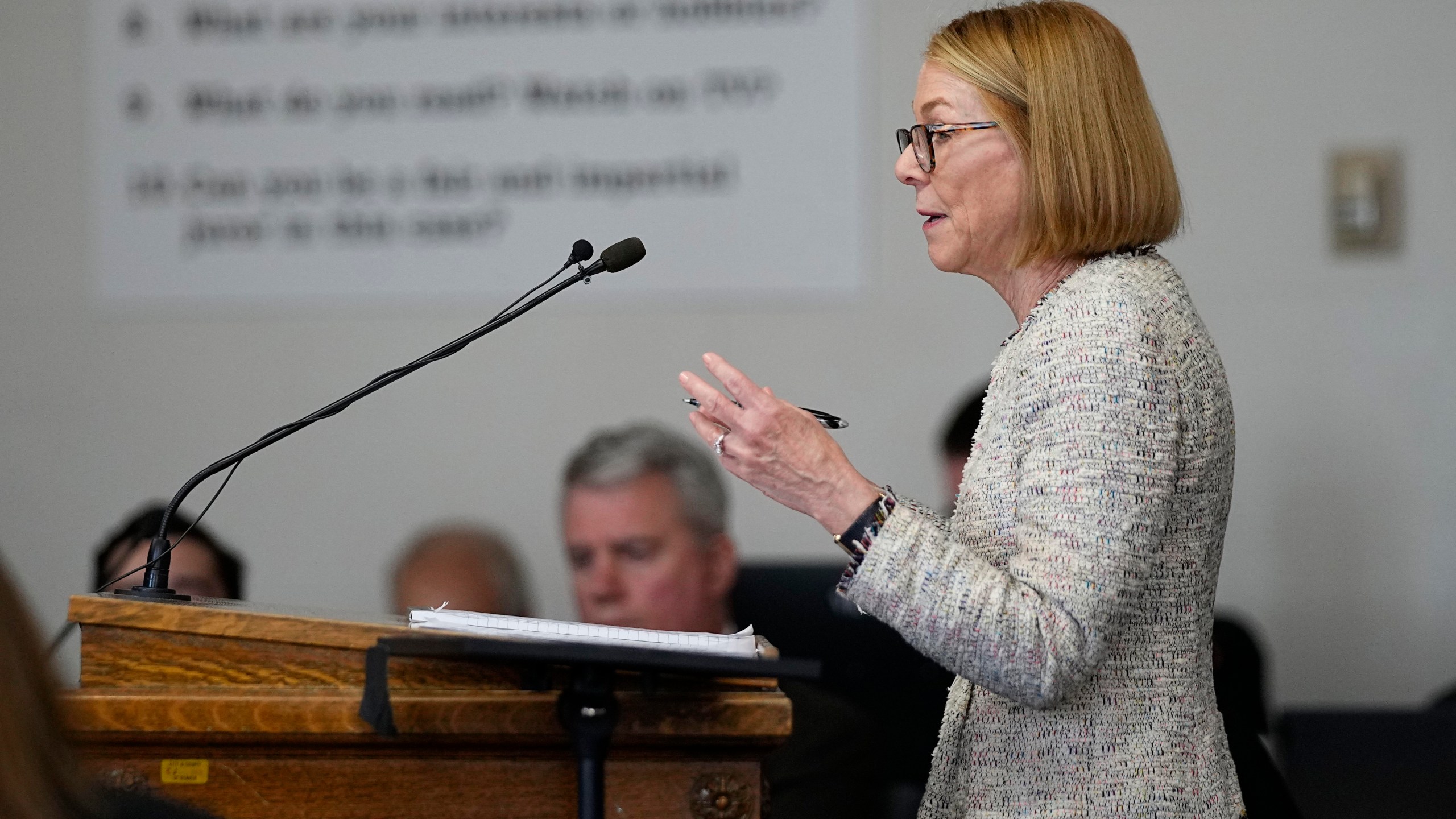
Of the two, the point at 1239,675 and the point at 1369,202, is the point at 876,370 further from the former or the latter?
the point at 1369,202

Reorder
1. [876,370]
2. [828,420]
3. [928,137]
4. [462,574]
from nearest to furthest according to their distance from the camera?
[828,420] < [928,137] < [462,574] < [876,370]

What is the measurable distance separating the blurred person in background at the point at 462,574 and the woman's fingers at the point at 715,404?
2068mm

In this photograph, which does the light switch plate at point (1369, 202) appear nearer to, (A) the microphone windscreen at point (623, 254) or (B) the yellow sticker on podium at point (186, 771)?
(A) the microphone windscreen at point (623, 254)

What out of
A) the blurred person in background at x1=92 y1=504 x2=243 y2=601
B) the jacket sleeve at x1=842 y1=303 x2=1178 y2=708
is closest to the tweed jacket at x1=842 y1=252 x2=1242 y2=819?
the jacket sleeve at x1=842 y1=303 x2=1178 y2=708

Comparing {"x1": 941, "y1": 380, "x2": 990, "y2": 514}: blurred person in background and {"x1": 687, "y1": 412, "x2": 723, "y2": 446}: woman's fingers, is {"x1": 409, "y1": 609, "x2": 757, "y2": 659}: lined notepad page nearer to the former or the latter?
{"x1": 687, "y1": 412, "x2": 723, "y2": 446}: woman's fingers

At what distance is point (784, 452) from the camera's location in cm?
128

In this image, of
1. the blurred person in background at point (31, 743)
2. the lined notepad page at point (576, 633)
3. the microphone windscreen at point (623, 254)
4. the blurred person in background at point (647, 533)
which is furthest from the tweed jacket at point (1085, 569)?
the blurred person in background at point (647, 533)

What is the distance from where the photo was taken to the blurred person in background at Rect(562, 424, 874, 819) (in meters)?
2.89

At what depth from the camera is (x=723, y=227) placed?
3633mm

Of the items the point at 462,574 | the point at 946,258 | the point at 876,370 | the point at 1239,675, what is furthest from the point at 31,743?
the point at 876,370

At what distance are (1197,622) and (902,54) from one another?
2458 mm

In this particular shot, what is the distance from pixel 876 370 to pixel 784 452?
2.36 m

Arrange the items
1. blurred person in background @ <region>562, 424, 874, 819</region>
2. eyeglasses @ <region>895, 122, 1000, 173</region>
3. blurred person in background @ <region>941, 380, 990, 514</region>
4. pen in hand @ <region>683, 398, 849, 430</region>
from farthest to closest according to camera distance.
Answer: blurred person in background @ <region>941, 380, 990, 514</region>, blurred person in background @ <region>562, 424, 874, 819</region>, eyeglasses @ <region>895, 122, 1000, 173</region>, pen in hand @ <region>683, 398, 849, 430</region>

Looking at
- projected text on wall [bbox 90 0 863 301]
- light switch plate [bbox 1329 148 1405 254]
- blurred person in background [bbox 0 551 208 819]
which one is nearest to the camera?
blurred person in background [bbox 0 551 208 819]
